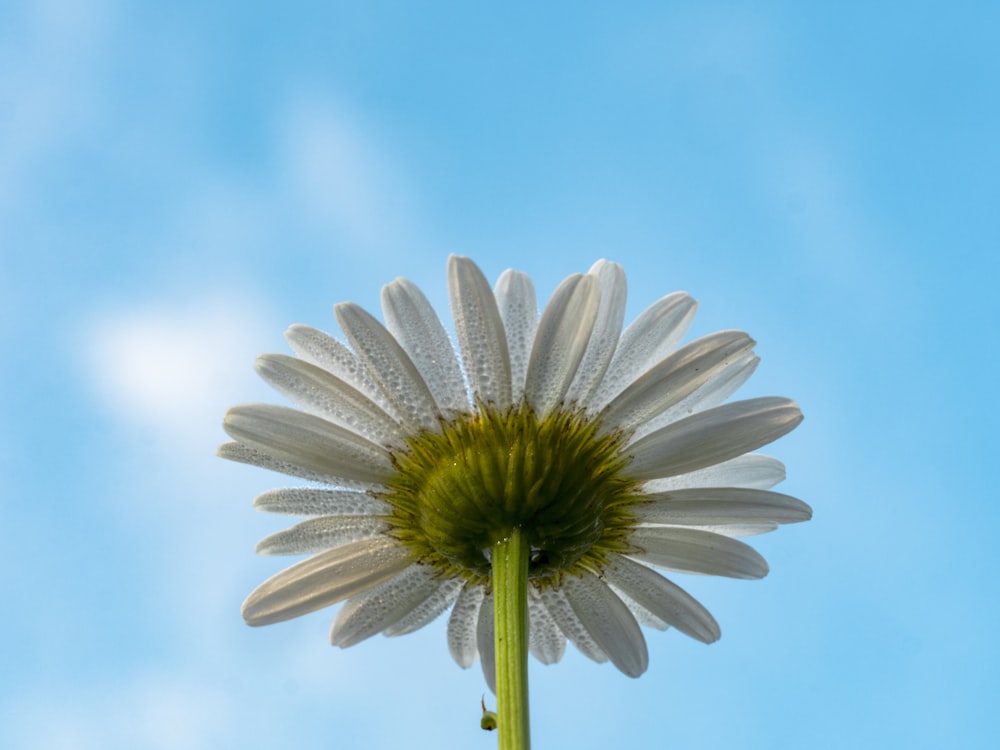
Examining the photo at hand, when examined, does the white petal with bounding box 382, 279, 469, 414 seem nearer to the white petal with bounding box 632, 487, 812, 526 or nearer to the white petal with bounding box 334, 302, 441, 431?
the white petal with bounding box 334, 302, 441, 431

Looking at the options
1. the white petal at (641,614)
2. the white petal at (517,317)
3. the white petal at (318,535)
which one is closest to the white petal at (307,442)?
the white petal at (318,535)

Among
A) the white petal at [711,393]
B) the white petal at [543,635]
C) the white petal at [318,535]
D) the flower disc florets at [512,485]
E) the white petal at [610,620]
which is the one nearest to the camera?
the flower disc florets at [512,485]

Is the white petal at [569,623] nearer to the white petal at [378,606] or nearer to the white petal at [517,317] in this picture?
the white petal at [378,606]

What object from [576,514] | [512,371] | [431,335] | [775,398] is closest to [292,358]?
[431,335]

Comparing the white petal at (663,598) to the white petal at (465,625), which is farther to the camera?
the white petal at (465,625)

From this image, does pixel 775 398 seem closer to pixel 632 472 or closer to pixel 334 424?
pixel 632 472
